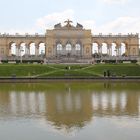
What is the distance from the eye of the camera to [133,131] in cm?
1831

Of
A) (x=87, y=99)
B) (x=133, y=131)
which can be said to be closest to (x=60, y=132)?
(x=133, y=131)

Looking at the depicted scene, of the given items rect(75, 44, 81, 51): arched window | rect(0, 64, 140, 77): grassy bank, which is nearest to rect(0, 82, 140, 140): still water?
rect(0, 64, 140, 77): grassy bank

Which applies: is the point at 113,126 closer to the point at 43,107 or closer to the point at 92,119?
the point at 92,119

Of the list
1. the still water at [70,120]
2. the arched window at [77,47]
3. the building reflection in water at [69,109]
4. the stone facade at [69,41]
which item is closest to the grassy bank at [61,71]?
the stone facade at [69,41]

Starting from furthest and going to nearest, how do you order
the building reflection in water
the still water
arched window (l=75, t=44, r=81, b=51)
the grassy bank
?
arched window (l=75, t=44, r=81, b=51) → the grassy bank → the building reflection in water → the still water

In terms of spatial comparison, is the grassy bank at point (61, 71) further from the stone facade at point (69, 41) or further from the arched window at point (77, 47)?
the arched window at point (77, 47)

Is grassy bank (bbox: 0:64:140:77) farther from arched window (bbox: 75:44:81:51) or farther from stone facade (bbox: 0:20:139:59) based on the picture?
arched window (bbox: 75:44:81:51)

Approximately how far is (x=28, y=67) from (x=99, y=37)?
38815 millimetres

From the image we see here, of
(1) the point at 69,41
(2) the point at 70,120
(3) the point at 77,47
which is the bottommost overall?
(2) the point at 70,120

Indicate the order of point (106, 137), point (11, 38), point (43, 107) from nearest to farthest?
1. point (106, 137)
2. point (43, 107)
3. point (11, 38)

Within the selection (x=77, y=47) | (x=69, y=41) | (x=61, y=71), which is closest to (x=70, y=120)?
(x=61, y=71)

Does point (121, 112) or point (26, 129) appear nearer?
point (26, 129)

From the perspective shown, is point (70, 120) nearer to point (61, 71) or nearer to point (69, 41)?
point (61, 71)

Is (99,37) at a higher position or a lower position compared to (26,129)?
higher
